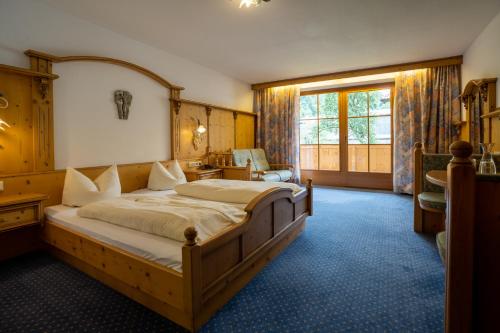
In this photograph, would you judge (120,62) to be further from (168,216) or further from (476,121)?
(476,121)

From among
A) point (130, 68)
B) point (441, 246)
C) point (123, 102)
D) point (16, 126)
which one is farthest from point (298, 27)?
point (16, 126)

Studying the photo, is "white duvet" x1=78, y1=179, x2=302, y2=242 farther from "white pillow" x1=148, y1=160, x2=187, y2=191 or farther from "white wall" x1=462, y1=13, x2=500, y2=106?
"white wall" x1=462, y1=13, x2=500, y2=106

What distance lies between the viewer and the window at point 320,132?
6.31 meters

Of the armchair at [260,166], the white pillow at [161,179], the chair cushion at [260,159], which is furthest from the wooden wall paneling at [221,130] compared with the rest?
the white pillow at [161,179]

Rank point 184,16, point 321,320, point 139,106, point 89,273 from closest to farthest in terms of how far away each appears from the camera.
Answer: point 321,320 → point 89,273 → point 184,16 → point 139,106

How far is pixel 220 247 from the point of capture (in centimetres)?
176

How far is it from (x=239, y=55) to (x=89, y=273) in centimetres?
379

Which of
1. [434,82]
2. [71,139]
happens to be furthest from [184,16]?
[434,82]

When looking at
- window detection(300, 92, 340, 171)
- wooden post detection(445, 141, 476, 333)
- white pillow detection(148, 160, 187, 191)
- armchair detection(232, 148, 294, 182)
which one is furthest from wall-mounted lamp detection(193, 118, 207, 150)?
wooden post detection(445, 141, 476, 333)

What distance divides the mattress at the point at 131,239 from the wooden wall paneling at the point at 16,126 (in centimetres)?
70

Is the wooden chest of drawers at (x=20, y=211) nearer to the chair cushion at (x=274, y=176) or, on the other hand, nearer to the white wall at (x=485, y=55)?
the chair cushion at (x=274, y=176)

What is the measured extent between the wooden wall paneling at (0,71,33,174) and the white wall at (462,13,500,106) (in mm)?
5284

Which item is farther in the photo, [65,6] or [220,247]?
[65,6]

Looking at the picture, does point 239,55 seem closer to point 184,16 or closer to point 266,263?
point 184,16
